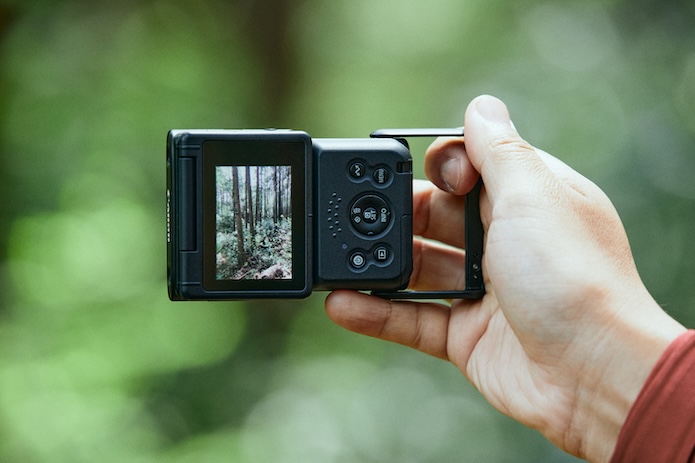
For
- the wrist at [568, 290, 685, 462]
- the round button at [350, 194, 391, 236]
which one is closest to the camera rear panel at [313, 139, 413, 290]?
the round button at [350, 194, 391, 236]

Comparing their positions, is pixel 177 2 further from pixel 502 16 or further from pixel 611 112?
pixel 611 112

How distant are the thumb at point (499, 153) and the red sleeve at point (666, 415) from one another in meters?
0.25

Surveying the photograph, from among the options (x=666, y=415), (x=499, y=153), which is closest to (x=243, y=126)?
(x=499, y=153)

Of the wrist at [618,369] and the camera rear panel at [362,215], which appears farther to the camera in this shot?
the camera rear panel at [362,215]

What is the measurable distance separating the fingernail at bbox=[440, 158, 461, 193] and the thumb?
1.6 inches

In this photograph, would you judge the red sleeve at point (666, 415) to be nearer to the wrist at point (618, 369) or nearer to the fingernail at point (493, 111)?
the wrist at point (618, 369)

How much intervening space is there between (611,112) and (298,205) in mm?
1056

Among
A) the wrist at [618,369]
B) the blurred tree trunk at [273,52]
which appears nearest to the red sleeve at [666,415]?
the wrist at [618,369]

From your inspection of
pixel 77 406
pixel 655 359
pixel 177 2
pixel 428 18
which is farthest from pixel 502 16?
pixel 77 406

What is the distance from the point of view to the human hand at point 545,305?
0.92 metres

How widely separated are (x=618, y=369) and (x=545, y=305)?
11 cm

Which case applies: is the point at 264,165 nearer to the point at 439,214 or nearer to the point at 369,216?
the point at 369,216

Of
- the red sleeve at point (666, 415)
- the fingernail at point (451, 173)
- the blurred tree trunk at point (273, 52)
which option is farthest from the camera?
the blurred tree trunk at point (273, 52)

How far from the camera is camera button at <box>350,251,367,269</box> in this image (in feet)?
3.53
